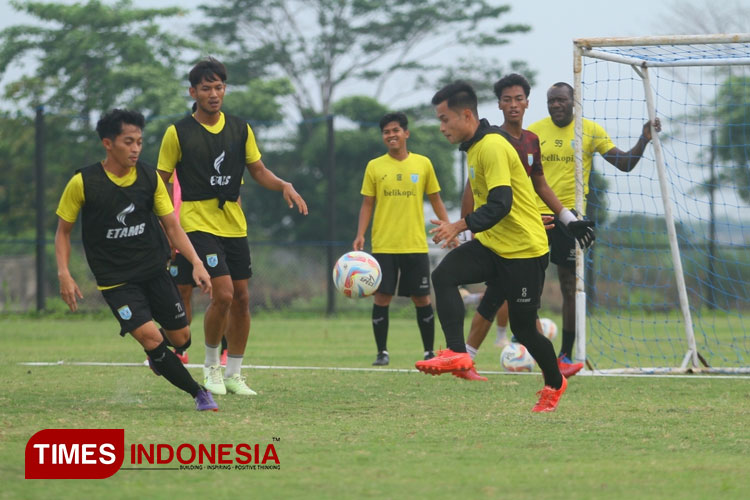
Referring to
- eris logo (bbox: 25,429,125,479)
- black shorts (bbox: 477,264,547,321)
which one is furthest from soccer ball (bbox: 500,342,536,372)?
eris logo (bbox: 25,429,125,479)

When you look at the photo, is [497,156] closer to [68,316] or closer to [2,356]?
[2,356]

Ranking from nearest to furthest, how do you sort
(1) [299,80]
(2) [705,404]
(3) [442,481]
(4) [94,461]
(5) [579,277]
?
(3) [442,481] → (4) [94,461] → (2) [705,404] → (5) [579,277] → (1) [299,80]

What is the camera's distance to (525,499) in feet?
12.3

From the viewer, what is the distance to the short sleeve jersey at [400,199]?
9.66 metres

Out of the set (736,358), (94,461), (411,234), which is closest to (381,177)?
(411,234)

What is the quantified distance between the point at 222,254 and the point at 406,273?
10.00ft

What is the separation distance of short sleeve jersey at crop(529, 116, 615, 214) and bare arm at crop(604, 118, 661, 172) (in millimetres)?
75

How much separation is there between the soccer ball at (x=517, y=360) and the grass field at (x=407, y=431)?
322 mm

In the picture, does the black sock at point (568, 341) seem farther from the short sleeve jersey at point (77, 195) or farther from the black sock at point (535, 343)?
the short sleeve jersey at point (77, 195)

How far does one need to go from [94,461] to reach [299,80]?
101 ft

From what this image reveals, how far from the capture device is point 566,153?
857 centimetres

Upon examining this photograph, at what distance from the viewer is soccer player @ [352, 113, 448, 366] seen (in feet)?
31.4

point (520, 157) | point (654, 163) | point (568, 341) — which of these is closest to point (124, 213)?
point (520, 157)

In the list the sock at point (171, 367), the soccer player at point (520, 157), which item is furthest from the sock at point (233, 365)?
the soccer player at point (520, 157)
